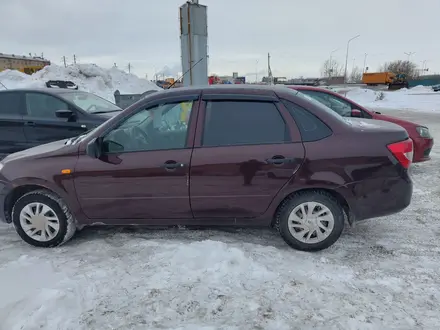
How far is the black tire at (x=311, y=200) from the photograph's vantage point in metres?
3.14

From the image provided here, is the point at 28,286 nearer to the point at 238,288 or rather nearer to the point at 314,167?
Result: the point at 238,288

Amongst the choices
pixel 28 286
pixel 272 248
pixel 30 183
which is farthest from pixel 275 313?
pixel 30 183

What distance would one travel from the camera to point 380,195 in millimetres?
3141

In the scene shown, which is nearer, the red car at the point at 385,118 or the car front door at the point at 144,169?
the car front door at the point at 144,169

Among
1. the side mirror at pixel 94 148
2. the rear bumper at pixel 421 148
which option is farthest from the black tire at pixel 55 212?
the rear bumper at pixel 421 148

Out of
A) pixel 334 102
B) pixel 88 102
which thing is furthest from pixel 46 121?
pixel 334 102

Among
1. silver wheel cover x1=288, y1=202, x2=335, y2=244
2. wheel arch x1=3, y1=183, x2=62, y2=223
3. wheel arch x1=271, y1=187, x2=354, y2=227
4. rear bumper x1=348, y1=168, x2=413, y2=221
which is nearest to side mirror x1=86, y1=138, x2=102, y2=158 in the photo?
wheel arch x1=3, y1=183, x2=62, y2=223

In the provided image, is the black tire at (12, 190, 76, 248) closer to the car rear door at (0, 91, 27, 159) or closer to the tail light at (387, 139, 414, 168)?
the car rear door at (0, 91, 27, 159)

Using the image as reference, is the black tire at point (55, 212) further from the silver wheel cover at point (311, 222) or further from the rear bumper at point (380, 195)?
the rear bumper at point (380, 195)

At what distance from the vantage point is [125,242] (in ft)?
11.5

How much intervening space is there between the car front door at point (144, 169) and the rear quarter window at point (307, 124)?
97cm

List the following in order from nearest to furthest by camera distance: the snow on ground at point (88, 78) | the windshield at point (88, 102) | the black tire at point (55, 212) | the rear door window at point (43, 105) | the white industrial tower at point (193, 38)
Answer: the black tire at point (55, 212)
the rear door window at point (43, 105)
the windshield at point (88, 102)
the white industrial tower at point (193, 38)
the snow on ground at point (88, 78)

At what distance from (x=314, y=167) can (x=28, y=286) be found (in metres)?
2.72

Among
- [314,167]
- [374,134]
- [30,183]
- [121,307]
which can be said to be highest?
[374,134]
